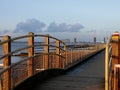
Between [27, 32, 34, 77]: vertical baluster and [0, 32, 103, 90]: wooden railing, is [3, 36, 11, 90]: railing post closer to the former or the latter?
[0, 32, 103, 90]: wooden railing

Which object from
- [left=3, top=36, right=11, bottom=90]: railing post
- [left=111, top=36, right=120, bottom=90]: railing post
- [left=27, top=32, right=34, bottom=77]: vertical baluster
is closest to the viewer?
[left=3, top=36, right=11, bottom=90]: railing post

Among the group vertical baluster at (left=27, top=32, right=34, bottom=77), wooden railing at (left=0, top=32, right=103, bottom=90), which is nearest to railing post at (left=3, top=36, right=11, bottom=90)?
wooden railing at (left=0, top=32, right=103, bottom=90)

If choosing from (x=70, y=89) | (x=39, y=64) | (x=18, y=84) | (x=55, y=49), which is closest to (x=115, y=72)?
(x=70, y=89)

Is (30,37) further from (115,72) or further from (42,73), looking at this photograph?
(115,72)

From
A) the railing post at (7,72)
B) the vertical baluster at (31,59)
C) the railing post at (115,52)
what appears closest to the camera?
the railing post at (7,72)

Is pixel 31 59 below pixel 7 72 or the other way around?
the other way around

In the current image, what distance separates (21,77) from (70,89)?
141 cm

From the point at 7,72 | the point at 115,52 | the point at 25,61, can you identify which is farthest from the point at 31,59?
the point at 115,52

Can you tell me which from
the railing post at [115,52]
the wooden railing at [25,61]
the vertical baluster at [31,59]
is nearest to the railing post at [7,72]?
the wooden railing at [25,61]

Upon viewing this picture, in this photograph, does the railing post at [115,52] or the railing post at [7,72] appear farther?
the railing post at [115,52]

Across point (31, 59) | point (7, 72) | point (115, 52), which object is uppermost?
point (115, 52)

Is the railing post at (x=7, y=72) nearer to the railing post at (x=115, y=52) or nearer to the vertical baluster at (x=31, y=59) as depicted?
the vertical baluster at (x=31, y=59)

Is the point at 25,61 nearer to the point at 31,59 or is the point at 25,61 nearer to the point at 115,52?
the point at 31,59

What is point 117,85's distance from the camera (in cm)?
856
